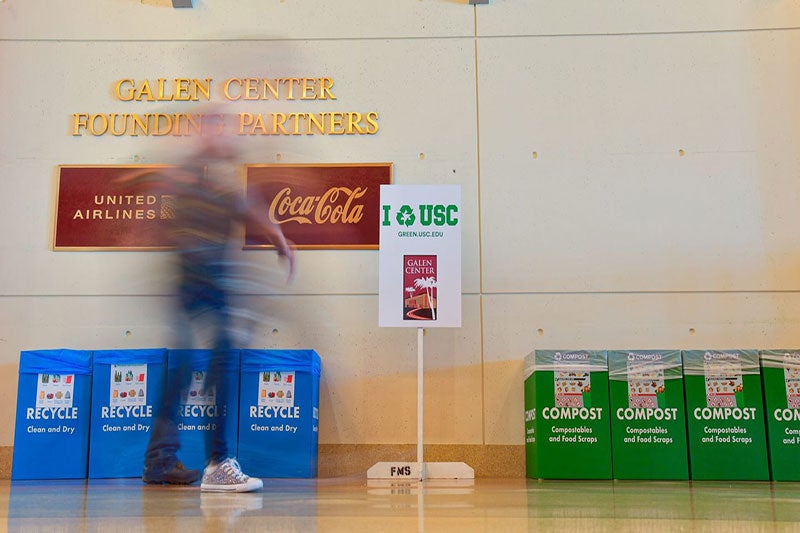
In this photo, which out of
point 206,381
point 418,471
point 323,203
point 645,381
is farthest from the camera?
point 323,203

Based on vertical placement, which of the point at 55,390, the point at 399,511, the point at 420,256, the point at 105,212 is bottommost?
the point at 399,511

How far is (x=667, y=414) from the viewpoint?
4.57 m

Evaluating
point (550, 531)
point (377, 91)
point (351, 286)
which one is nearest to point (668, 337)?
point (351, 286)

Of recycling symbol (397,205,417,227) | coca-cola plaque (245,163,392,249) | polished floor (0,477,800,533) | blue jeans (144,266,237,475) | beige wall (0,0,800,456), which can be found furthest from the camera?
coca-cola plaque (245,163,392,249)

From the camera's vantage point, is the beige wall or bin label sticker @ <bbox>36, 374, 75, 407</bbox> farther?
the beige wall

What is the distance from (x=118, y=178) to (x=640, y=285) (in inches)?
132

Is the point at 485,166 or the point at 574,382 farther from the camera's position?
the point at 485,166

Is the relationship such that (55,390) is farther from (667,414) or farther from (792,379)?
(792,379)

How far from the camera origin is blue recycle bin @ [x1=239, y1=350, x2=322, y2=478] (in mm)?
4633

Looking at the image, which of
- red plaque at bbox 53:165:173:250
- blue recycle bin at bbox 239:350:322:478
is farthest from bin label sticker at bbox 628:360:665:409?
red plaque at bbox 53:165:173:250

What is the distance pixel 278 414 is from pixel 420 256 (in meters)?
1.16

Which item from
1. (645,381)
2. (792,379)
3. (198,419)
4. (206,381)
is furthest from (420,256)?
(792,379)

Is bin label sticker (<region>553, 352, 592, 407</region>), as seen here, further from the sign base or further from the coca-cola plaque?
the coca-cola plaque

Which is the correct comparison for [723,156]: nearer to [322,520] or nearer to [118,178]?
[118,178]
